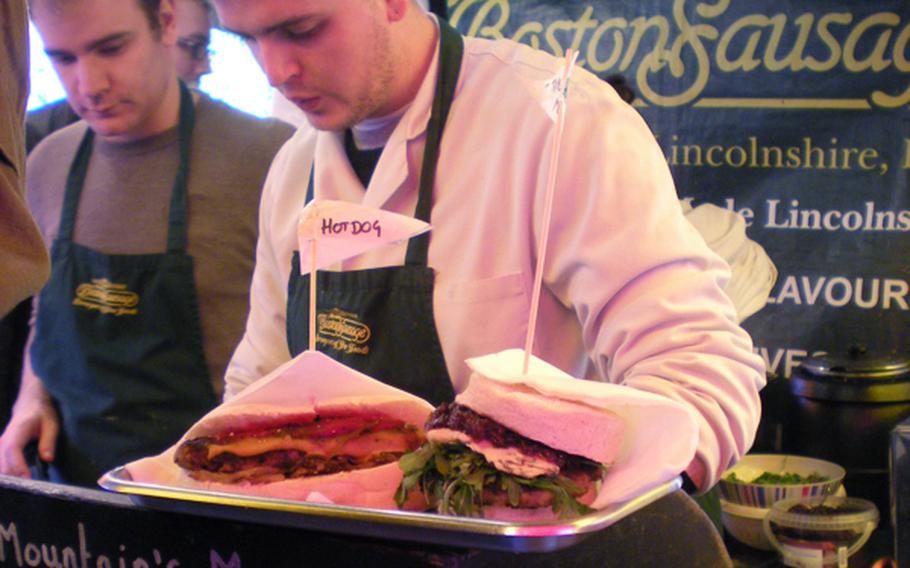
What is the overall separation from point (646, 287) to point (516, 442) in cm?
45

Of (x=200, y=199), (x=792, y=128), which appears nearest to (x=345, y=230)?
(x=200, y=199)

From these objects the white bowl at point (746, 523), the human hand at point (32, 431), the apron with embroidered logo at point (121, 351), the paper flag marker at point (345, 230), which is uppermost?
the paper flag marker at point (345, 230)

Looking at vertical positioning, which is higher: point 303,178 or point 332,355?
point 303,178

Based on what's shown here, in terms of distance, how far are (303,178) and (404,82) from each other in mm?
305

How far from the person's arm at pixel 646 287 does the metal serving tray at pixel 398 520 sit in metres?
0.37

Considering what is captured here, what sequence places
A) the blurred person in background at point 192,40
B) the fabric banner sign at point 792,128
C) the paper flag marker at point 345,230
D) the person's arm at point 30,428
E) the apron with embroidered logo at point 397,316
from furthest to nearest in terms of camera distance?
the blurred person in background at point 192,40 < the fabric banner sign at point 792,128 < the person's arm at point 30,428 < the apron with embroidered logo at point 397,316 < the paper flag marker at point 345,230

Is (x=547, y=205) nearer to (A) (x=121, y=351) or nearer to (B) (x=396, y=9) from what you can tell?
(B) (x=396, y=9)

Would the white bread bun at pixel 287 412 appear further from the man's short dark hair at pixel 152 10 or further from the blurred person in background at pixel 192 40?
the blurred person in background at pixel 192 40

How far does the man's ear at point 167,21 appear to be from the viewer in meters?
2.61

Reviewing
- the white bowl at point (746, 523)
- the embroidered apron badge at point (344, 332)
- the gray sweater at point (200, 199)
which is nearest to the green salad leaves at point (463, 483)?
the embroidered apron badge at point (344, 332)

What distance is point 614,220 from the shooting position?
57.5 inches

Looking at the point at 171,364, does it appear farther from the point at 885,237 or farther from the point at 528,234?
the point at 885,237

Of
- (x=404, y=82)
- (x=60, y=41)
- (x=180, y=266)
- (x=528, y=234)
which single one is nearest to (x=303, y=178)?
(x=404, y=82)

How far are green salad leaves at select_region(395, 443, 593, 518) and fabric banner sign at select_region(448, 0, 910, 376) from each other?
213cm
